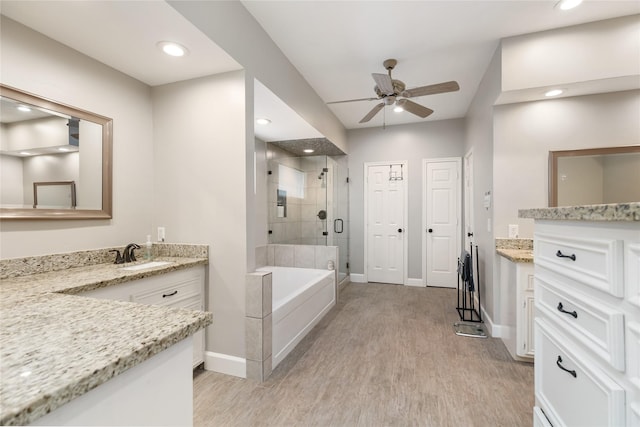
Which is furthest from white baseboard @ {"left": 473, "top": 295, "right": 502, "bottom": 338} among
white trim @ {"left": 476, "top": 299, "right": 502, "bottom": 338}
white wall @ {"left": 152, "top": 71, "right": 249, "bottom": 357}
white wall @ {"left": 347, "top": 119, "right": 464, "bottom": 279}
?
white wall @ {"left": 152, "top": 71, "right": 249, "bottom": 357}

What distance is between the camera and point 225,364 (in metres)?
2.15

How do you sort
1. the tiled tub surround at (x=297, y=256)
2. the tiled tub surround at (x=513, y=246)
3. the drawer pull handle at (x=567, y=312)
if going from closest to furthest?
the drawer pull handle at (x=567, y=312) → the tiled tub surround at (x=513, y=246) → the tiled tub surround at (x=297, y=256)

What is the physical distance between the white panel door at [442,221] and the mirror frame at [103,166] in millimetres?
4262

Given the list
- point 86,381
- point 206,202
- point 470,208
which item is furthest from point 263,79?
point 470,208

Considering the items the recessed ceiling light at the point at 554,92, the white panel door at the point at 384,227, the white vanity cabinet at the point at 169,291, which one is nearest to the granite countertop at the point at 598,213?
the recessed ceiling light at the point at 554,92

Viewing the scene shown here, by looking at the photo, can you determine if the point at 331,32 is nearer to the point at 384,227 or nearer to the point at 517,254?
the point at 517,254

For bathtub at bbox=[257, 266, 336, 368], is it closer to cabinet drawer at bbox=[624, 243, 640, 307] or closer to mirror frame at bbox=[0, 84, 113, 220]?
mirror frame at bbox=[0, 84, 113, 220]

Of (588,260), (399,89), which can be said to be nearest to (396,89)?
(399,89)

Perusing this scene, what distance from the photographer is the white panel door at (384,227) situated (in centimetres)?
484

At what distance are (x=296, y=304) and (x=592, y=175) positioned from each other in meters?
3.00

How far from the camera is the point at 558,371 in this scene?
1.13m

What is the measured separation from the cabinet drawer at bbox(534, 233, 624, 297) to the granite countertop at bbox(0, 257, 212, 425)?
1200 mm

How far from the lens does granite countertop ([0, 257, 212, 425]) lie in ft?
1.49

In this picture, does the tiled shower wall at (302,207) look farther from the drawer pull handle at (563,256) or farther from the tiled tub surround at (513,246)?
the drawer pull handle at (563,256)
